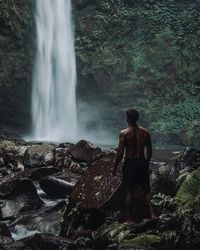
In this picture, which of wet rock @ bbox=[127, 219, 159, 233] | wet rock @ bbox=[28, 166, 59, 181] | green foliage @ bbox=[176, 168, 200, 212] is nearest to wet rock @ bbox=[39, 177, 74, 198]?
wet rock @ bbox=[28, 166, 59, 181]

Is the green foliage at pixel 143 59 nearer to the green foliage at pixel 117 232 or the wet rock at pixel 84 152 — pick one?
the wet rock at pixel 84 152

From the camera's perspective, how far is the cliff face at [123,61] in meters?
30.2

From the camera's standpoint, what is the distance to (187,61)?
3347cm

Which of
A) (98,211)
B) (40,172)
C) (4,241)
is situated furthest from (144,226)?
(40,172)

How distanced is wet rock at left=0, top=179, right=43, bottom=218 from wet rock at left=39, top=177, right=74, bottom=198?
1154 millimetres

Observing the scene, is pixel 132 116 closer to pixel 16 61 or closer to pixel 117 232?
pixel 117 232

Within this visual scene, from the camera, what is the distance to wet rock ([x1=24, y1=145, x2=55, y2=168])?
16.3m

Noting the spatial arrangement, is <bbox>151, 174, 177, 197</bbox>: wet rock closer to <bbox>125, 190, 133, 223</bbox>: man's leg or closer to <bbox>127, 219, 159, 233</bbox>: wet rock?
<bbox>125, 190, 133, 223</bbox>: man's leg

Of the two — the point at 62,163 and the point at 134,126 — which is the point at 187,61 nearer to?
the point at 62,163

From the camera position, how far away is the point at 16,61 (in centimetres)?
3005

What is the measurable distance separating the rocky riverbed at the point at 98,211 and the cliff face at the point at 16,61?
15462mm

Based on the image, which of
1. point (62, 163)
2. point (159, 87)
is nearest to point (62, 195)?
point (62, 163)

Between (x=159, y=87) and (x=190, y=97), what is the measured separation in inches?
90.7

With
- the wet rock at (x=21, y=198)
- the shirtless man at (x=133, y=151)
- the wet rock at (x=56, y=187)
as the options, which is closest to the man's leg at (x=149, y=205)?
the shirtless man at (x=133, y=151)
